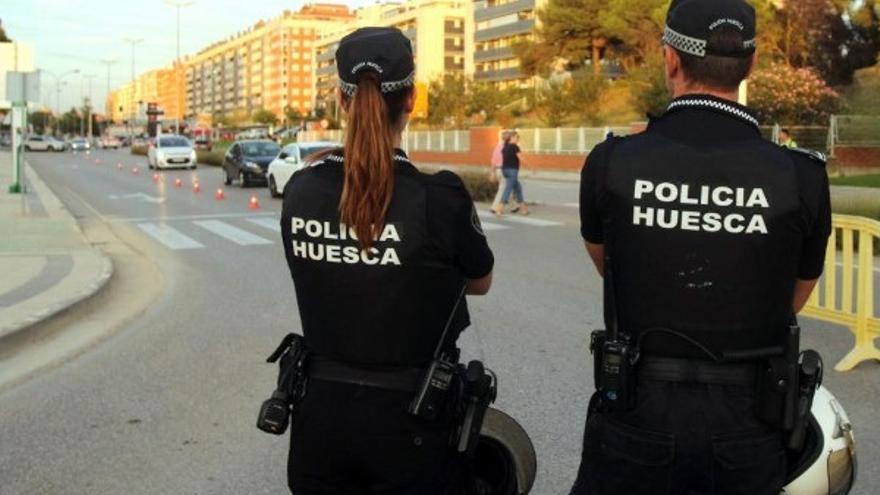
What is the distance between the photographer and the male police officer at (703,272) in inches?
85.0

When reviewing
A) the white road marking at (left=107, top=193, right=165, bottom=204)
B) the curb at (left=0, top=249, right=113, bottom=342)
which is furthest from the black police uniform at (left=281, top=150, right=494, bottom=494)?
the white road marking at (left=107, top=193, right=165, bottom=204)

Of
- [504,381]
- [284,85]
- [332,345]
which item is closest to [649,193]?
[332,345]

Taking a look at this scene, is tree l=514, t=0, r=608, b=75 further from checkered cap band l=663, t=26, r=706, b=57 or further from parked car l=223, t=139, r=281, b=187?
checkered cap band l=663, t=26, r=706, b=57

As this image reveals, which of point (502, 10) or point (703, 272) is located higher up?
point (502, 10)

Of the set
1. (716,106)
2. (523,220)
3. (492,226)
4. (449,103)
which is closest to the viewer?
(716,106)

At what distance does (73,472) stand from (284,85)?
186856mm

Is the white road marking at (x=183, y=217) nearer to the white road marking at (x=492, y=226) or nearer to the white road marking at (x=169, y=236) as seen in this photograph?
the white road marking at (x=169, y=236)

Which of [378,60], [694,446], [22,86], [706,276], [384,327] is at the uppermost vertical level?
[22,86]

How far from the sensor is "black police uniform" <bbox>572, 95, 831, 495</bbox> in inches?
84.8

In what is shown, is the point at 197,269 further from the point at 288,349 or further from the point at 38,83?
the point at 38,83

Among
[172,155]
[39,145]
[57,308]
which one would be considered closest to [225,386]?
[57,308]

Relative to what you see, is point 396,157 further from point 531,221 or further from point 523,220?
point 523,220

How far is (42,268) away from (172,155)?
3074cm

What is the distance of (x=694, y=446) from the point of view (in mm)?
2135
